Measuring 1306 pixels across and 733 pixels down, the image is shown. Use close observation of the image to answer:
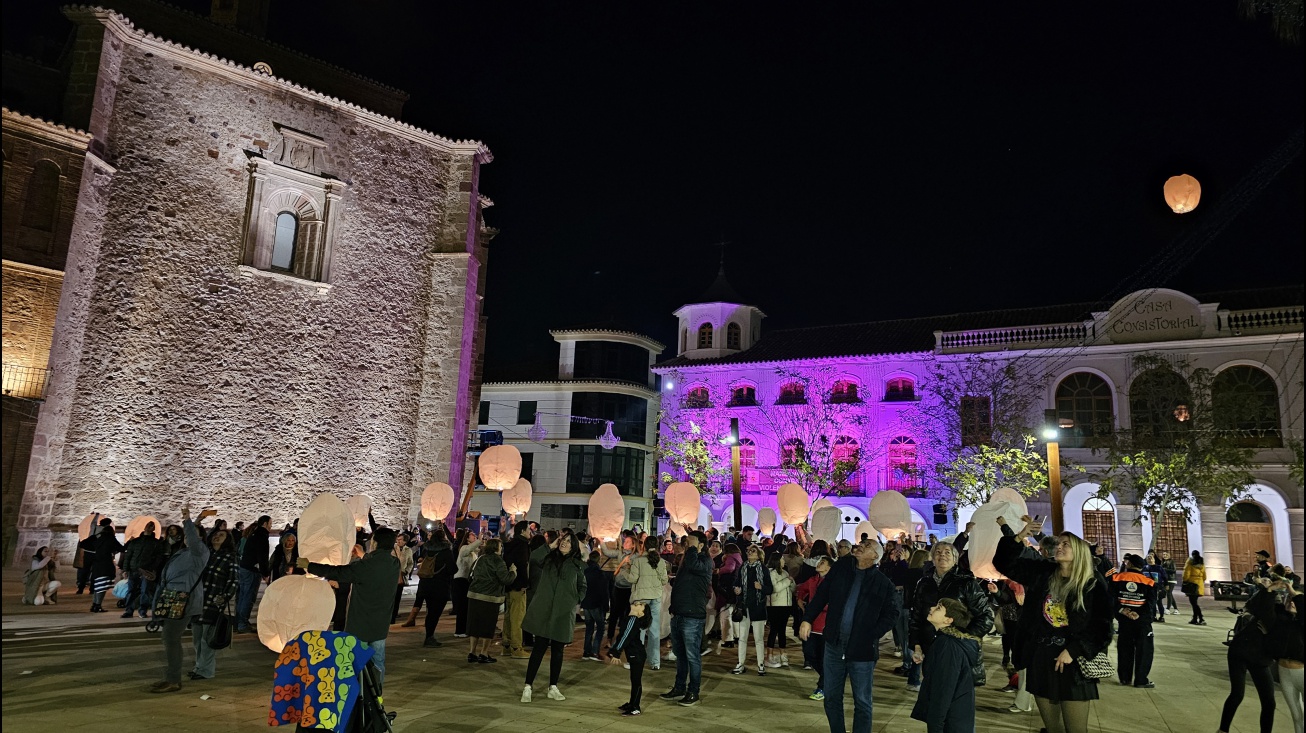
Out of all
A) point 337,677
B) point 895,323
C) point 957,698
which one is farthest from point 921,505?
point 337,677

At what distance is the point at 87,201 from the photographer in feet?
59.6

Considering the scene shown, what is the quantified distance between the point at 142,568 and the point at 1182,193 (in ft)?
48.6

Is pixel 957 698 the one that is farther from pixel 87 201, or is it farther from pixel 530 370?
pixel 530 370

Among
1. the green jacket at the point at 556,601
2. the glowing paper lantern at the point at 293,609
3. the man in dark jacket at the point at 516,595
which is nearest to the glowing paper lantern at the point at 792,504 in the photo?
the man in dark jacket at the point at 516,595

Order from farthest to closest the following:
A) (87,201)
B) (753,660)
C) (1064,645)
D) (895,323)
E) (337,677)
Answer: (895,323), (87,201), (753,660), (1064,645), (337,677)

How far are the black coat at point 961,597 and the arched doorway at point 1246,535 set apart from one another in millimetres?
24429

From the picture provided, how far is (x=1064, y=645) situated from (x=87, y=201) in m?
20.7

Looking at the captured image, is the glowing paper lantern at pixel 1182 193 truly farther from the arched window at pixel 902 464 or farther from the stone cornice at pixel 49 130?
the arched window at pixel 902 464

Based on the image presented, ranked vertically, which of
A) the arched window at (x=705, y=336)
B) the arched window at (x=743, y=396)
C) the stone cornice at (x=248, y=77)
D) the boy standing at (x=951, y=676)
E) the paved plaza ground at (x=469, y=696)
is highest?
the stone cornice at (x=248, y=77)

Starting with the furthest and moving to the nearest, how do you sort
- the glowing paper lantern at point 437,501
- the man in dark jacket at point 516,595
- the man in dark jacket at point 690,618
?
1. the glowing paper lantern at point 437,501
2. the man in dark jacket at point 516,595
3. the man in dark jacket at point 690,618

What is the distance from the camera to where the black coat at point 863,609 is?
6941 mm

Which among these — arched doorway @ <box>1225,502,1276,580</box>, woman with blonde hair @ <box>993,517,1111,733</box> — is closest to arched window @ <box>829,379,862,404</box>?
arched doorway @ <box>1225,502,1276,580</box>

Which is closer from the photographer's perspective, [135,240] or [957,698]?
[957,698]

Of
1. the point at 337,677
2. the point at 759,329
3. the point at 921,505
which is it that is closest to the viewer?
the point at 337,677
